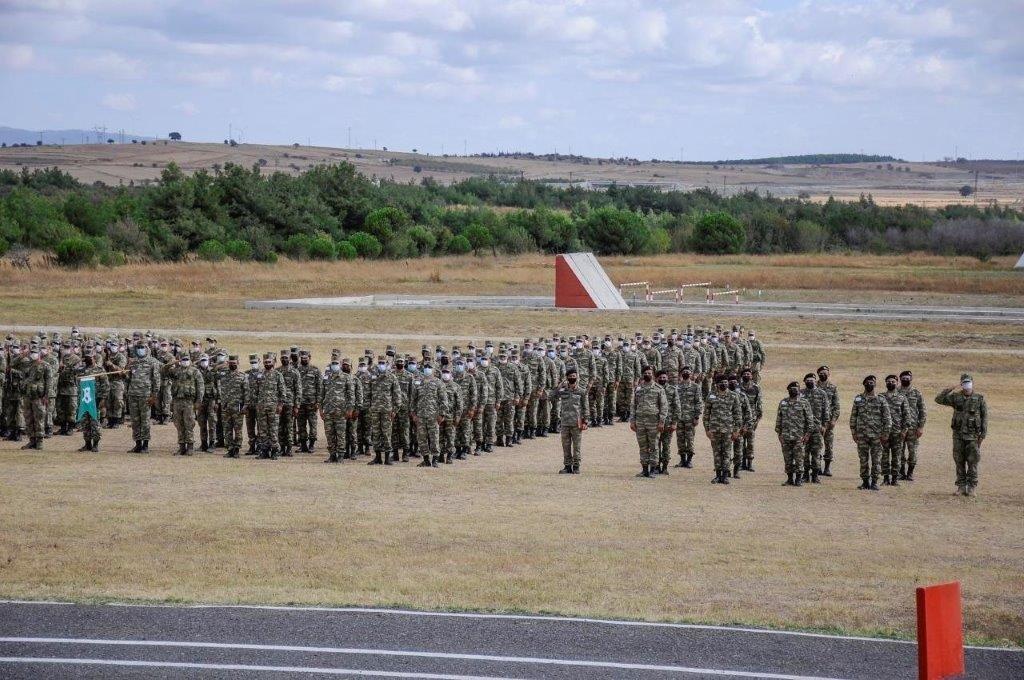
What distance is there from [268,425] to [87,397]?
284 cm

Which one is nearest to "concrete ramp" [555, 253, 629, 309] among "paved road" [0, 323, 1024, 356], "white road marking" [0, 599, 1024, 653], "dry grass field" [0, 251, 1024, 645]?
"paved road" [0, 323, 1024, 356]

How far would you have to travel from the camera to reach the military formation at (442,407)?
64.2 ft

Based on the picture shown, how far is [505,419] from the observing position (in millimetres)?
23562

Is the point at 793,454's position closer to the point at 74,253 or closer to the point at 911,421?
the point at 911,421

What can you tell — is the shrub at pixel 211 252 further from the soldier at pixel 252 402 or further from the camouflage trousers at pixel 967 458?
the camouflage trousers at pixel 967 458

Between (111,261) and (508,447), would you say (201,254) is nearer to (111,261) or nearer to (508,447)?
(111,261)

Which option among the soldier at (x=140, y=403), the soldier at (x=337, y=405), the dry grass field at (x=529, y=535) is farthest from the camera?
the soldier at (x=140, y=403)

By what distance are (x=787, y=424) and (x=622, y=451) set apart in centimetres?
437

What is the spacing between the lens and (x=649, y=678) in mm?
10242

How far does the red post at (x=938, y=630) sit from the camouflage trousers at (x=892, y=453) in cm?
1112

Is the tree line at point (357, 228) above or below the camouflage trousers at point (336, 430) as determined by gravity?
above

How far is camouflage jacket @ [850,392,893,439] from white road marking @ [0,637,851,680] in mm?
9554

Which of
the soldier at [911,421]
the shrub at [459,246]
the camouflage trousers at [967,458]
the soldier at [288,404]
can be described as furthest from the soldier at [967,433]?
the shrub at [459,246]

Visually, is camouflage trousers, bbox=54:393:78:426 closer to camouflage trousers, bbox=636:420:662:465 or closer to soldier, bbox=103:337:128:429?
soldier, bbox=103:337:128:429
